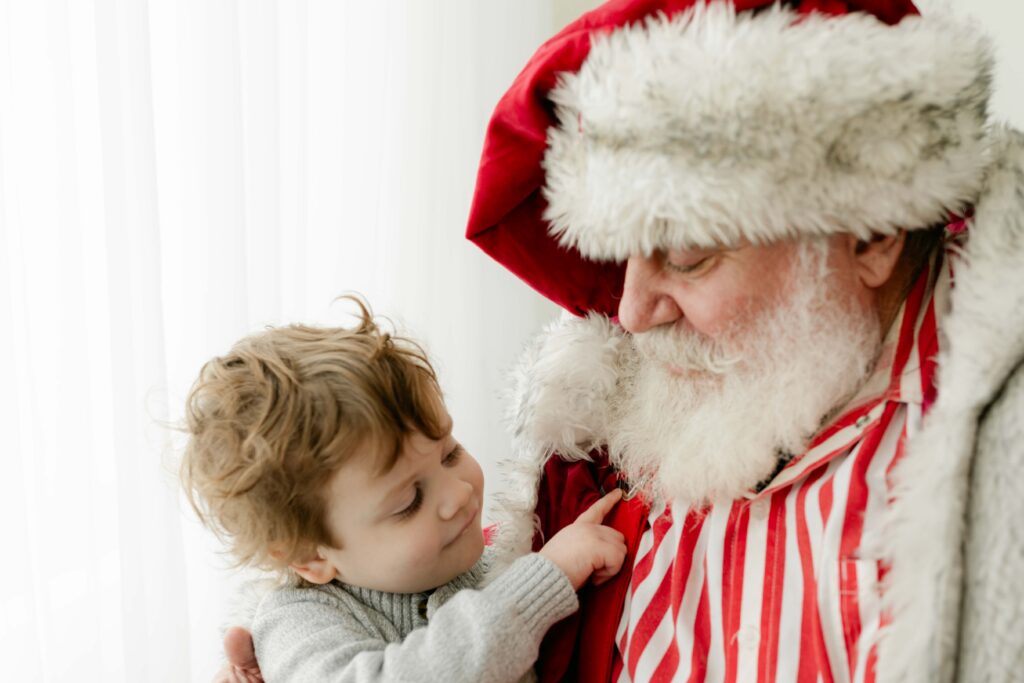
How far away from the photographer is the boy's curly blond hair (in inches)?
42.8

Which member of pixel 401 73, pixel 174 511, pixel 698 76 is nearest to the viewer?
pixel 698 76

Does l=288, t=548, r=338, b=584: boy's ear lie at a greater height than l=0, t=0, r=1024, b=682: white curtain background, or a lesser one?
lesser

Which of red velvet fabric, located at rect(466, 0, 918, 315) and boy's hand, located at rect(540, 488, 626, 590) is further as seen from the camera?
boy's hand, located at rect(540, 488, 626, 590)

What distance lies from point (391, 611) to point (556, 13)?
2175 millimetres

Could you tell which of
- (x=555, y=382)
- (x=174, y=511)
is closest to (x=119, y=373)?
(x=174, y=511)

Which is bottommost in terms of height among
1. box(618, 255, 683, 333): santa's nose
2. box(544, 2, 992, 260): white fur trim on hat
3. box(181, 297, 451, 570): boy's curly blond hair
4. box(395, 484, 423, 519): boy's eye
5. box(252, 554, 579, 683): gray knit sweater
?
box(252, 554, 579, 683): gray knit sweater

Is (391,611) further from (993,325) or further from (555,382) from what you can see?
(993,325)

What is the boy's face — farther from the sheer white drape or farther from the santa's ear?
the santa's ear

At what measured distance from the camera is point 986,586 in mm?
808

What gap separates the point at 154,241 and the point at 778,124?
36.3 inches

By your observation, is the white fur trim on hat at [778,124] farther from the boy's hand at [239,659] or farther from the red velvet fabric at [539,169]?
the boy's hand at [239,659]

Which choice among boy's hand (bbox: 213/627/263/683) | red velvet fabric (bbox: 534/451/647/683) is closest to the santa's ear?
red velvet fabric (bbox: 534/451/647/683)

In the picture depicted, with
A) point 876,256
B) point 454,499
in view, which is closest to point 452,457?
point 454,499

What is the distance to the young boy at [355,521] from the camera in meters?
1.07
